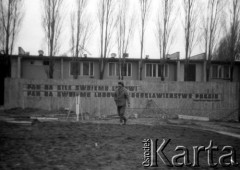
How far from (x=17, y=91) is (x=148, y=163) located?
13823mm

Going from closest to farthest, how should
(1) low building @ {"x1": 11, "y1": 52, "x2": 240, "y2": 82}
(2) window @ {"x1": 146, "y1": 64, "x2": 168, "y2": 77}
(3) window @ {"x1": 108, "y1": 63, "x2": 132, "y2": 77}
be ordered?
(1) low building @ {"x1": 11, "y1": 52, "x2": 240, "y2": 82} < (3) window @ {"x1": 108, "y1": 63, "x2": 132, "y2": 77} < (2) window @ {"x1": 146, "y1": 64, "x2": 168, "y2": 77}

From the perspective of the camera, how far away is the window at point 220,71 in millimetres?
28078

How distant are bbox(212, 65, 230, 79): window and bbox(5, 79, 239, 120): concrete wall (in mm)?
11019

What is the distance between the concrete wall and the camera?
54.7ft

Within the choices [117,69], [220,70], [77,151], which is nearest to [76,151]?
[77,151]

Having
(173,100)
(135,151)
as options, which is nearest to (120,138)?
(135,151)

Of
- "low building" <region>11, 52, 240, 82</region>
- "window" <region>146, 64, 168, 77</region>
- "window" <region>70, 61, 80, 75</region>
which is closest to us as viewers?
"window" <region>70, 61, 80, 75</region>

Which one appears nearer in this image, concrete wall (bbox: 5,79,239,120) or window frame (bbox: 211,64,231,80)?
concrete wall (bbox: 5,79,239,120)

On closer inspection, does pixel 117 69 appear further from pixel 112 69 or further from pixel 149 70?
pixel 149 70

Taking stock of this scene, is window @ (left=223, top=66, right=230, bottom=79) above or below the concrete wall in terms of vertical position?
above

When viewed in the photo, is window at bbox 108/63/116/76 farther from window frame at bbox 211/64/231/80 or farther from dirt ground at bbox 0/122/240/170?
dirt ground at bbox 0/122/240/170

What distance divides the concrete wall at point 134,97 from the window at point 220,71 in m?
11.0

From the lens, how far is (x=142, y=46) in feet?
82.8

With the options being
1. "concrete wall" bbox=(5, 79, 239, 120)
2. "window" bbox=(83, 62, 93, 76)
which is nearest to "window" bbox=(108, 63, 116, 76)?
"window" bbox=(83, 62, 93, 76)
